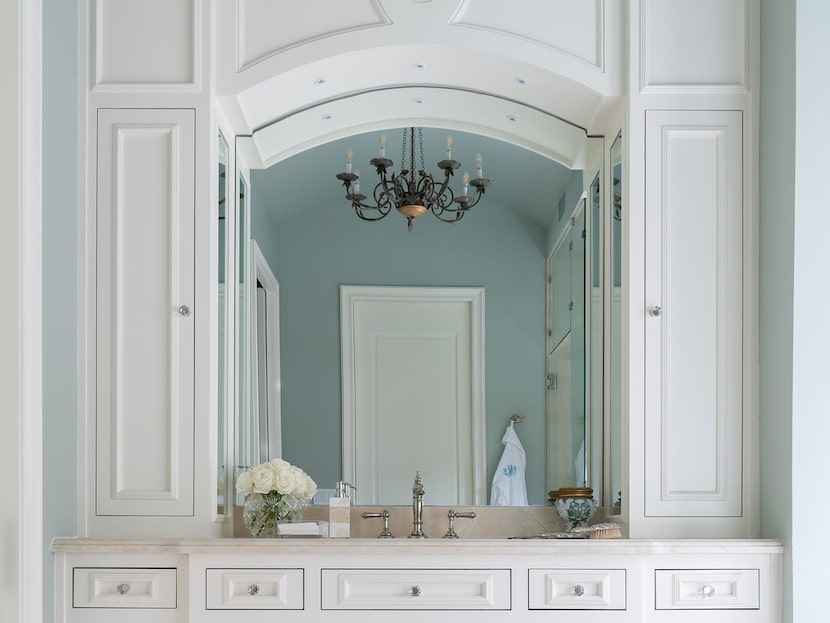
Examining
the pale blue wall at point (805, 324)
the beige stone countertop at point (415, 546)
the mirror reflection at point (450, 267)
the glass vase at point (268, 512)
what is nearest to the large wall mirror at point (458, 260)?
the mirror reflection at point (450, 267)

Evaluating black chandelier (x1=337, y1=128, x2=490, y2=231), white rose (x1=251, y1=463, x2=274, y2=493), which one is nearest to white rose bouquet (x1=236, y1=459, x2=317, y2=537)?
white rose (x1=251, y1=463, x2=274, y2=493)

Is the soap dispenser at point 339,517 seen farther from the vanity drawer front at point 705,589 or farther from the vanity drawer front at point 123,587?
the vanity drawer front at point 705,589

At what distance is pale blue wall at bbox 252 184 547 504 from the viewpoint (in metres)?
3.42

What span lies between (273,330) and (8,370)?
93 cm

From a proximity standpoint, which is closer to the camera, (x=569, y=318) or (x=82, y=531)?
(x=82, y=531)

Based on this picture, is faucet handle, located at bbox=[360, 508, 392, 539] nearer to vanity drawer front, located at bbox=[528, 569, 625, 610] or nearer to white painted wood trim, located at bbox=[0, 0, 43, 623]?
vanity drawer front, located at bbox=[528, 569, 625, 610]

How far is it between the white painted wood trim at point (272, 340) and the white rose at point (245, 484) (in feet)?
1.10

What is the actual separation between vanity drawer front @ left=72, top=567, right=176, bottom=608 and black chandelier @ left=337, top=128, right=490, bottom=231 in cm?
126

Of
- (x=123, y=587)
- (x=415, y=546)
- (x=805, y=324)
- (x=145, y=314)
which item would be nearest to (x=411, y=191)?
(x=145, y=314)

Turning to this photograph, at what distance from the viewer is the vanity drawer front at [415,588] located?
2.85 m

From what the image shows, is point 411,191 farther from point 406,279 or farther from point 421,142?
point 406,279

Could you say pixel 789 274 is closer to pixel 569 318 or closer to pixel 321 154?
pixel 569 318

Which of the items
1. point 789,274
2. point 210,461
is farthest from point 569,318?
point 210,461

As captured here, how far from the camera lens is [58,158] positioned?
2957 millimetres
